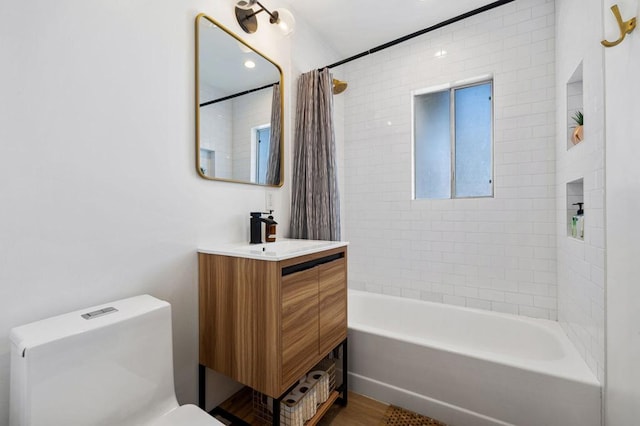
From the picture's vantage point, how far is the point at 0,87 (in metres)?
0.90

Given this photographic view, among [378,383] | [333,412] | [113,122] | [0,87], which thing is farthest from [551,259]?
[0,87]

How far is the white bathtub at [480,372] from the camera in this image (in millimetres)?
1356

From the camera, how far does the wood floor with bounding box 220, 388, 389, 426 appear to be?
1.60 meters

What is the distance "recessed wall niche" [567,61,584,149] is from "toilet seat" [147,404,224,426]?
2.36 m

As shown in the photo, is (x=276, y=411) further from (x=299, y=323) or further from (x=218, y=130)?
(x=218, y=130)

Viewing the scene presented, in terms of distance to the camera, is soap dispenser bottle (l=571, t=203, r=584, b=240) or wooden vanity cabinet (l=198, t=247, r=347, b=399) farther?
soap dispenser bottle (l=571, t=203, r=584, b=240)

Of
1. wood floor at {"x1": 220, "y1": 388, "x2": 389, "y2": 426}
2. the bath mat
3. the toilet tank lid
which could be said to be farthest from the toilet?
the bath mat

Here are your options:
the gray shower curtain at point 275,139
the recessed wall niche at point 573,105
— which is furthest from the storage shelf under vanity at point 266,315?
the recessed wall niche at point 573,105

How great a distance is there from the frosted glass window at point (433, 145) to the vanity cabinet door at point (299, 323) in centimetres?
165

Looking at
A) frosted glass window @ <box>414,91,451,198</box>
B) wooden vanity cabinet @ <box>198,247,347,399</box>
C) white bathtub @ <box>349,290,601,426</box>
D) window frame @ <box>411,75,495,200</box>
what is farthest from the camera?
frosted glass window @ <box>414,91,451,198</box>

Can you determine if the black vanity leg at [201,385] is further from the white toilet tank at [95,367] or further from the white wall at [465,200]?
A: the white wall at [465,200]

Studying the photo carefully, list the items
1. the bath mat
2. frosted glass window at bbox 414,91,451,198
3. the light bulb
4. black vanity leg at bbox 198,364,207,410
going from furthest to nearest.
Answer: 1. frosted glass window at bbox 414,91,451,198
2. the light bulb
3. the bath mat
4. black vanity leg at bbox 198,364,207,410

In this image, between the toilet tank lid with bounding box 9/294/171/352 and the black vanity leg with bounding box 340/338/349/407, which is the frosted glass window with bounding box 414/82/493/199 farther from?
the toilet tank lid with bounding box 9/294/171/352

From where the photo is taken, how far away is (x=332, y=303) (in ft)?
5.35
